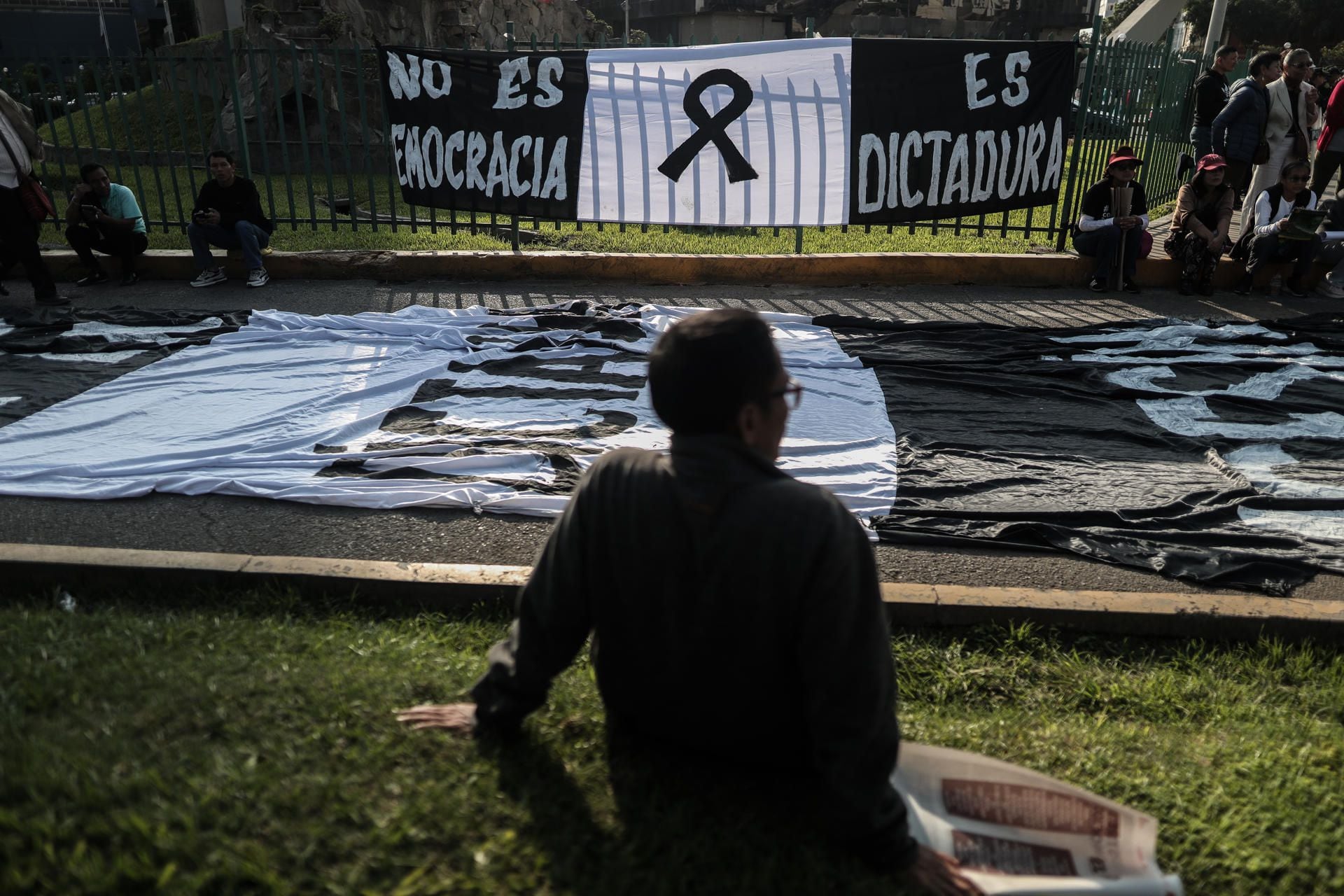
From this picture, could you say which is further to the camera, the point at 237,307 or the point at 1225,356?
the point at 237,307

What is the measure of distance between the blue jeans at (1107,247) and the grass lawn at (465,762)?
19.4 feet

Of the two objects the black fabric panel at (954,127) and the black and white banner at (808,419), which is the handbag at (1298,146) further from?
the black and white banner at (808,419)

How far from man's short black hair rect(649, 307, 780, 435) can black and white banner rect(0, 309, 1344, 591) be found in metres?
2.44

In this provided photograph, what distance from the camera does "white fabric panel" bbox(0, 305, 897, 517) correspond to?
182 inches

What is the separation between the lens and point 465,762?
7.75 ft

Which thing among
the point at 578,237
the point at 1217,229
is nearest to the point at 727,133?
the point at 578,237

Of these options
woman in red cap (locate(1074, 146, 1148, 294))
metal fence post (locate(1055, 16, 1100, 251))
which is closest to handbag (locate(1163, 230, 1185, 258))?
woman in red cap (locate(1074, 146, 1148, 294))

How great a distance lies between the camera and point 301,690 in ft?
8.76

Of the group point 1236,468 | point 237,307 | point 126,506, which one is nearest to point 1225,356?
point 1236,468

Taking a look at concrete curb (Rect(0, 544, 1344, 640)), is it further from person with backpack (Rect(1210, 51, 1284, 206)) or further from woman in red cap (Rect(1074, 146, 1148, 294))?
person with backpack (Rect(1210, 51, 1284, 206))

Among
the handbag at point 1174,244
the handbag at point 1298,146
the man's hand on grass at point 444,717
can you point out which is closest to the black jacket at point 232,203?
the man's hand on grass at point 444,717

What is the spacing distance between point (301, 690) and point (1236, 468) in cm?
455

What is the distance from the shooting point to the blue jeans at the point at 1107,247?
8.41 metres

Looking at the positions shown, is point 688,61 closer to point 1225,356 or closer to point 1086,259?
point 1086,259
